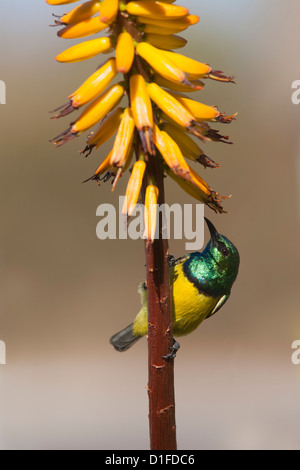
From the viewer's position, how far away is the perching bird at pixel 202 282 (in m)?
1.33

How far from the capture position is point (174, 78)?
689 mm

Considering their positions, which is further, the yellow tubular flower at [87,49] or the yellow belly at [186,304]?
the yellow belly at [186,304]

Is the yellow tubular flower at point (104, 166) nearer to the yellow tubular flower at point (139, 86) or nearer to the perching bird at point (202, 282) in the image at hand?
Answer: the yellow tubular flower at point (139, 86)

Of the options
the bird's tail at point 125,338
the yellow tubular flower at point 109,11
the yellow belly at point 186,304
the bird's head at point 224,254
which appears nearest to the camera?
the yellow tubular flower at point 109,11

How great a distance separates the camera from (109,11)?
0.67 metres

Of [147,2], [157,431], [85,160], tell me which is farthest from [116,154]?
[85,160]

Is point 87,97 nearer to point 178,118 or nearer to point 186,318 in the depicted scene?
point 178,118

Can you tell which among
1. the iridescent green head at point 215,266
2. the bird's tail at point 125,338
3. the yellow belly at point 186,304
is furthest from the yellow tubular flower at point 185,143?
the bird's tail at point 125,338

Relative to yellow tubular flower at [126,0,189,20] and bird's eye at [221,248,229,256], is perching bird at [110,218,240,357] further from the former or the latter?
yellow tubular flower at [126,0,189,20]

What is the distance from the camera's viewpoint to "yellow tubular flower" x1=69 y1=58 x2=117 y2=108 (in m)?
0.71

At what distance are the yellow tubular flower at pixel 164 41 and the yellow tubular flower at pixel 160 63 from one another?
0.03 meters

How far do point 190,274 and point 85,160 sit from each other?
6.01 ft

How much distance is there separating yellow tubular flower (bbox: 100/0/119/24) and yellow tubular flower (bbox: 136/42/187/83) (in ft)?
0.19

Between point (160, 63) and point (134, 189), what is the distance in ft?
0.59
